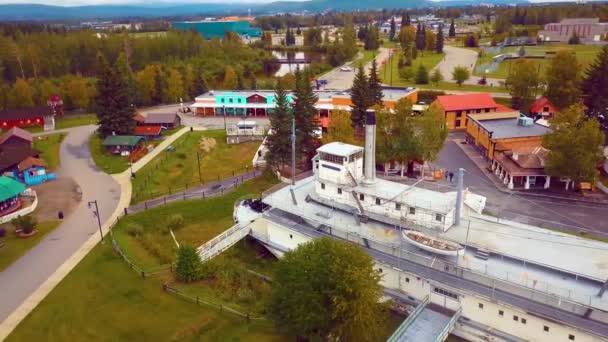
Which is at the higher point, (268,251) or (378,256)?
(378,256)

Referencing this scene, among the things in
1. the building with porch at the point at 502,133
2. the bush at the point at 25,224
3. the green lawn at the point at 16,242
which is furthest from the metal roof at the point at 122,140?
the building with porch at the point at 502,133

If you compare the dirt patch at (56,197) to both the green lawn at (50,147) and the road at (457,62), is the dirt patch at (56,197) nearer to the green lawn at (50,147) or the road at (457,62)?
the green lawn at (50,147)

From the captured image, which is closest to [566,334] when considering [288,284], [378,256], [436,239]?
[436,239]

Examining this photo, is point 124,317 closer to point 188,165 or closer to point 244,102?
point 188,165

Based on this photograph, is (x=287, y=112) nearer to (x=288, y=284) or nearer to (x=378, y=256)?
(x=378, y=256)

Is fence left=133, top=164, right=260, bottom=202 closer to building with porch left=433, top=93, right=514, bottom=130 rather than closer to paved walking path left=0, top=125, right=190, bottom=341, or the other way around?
paved walking path left=0, top=125, right=190, bottom=341

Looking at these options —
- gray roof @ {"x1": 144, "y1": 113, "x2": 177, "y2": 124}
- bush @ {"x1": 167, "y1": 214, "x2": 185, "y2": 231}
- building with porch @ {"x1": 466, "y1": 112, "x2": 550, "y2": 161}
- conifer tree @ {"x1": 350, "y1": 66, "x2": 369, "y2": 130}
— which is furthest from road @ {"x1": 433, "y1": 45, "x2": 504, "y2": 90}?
bush @ {"x1": 167, "y1": 214, "x2": 185, "y2": 231}
